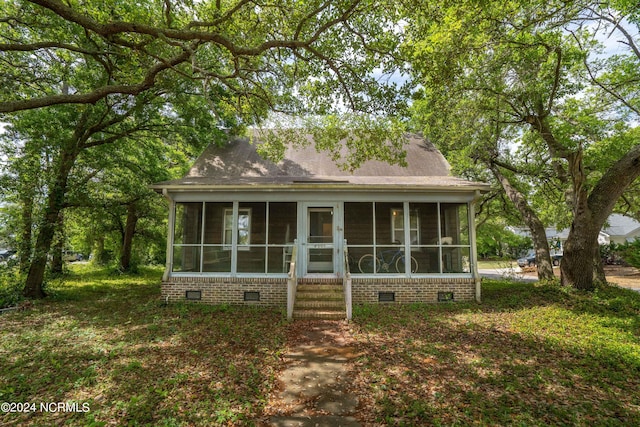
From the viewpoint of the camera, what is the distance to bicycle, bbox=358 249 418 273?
9.27 meters

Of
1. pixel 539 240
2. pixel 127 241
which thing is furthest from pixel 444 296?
pixel 127 241

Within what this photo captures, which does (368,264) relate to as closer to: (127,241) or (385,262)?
(385,262)

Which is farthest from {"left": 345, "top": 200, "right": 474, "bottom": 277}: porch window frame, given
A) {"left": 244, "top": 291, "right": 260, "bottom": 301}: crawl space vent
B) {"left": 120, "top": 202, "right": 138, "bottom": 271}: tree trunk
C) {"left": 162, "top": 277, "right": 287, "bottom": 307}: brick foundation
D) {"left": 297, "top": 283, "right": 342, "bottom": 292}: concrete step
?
{"left": 120, "top": 202, "right": 138, "bottom": 271}: tree trunk

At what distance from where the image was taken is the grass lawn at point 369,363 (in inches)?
142

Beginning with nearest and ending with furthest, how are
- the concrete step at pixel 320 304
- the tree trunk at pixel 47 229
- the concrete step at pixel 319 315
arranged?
the concrete step at pixel 319 315, the concrete step at pixel 320 304, the tree trunk at pixel 47 229

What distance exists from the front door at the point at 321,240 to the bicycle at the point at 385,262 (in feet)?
2.92

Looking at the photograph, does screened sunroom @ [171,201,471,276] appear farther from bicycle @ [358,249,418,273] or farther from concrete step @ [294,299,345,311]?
concrete step @ [294,299,345,311]

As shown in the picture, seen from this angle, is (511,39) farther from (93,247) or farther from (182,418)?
(93,247)

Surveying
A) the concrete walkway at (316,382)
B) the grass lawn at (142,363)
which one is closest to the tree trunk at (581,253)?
the concrete walkway at (316,382)

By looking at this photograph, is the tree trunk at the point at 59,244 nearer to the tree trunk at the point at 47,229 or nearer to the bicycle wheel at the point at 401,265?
the tree trunk at the point at 47,229

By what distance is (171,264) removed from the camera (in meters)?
9.03

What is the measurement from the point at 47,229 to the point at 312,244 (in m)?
8.26

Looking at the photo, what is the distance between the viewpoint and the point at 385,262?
9367 mm

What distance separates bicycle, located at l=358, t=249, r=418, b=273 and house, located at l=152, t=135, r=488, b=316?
0.03m
